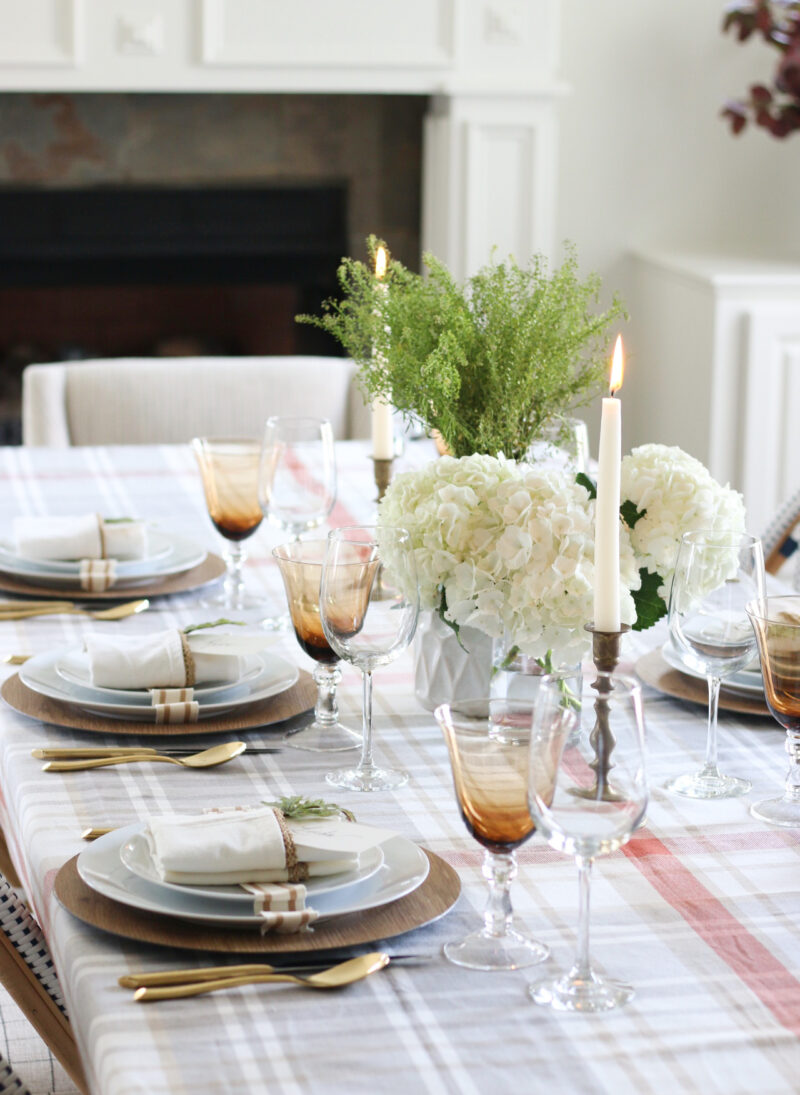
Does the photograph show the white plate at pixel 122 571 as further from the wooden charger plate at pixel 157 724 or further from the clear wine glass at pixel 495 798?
the clear wine glass at pixel 495 798

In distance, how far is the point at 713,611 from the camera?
119 cm

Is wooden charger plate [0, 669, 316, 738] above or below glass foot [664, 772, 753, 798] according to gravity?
above

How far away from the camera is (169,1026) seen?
81cm

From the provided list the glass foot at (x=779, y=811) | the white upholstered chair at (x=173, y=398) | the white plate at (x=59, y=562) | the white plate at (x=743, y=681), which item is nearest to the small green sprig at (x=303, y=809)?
the glass foot at (x=779, y=811)

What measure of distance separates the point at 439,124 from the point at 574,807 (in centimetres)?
320

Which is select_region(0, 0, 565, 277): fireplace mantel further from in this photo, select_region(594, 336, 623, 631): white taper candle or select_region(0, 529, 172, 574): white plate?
select_region(594, 336, 623, 631): white taper candle

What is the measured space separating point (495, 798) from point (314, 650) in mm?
392

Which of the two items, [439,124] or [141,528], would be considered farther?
[439,124]

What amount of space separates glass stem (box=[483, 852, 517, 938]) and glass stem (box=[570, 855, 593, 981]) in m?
0.06

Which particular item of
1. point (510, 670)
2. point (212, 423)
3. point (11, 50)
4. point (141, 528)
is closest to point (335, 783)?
point (510, 670)

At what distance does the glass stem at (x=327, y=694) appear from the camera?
1279 mm

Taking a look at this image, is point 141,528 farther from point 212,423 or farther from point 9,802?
point 212,423

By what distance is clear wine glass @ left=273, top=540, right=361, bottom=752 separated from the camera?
1.23 m

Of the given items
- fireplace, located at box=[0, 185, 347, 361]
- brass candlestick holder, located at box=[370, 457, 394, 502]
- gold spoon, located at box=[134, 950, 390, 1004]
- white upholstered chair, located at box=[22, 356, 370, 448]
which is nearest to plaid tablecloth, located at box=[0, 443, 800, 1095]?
gold spoon, located at box=[134, 950, 390, 1004]
